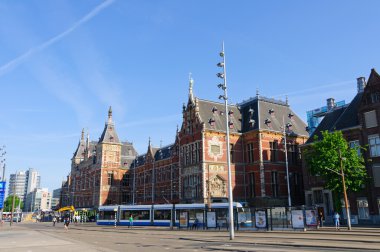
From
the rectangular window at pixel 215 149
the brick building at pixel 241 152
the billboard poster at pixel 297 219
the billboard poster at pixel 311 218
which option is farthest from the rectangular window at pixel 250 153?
the billboard poster at pixel 311 218

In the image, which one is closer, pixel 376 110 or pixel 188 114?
pixel 376 110

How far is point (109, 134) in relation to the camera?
293 ft

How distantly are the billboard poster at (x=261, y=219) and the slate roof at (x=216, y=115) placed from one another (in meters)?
20.2

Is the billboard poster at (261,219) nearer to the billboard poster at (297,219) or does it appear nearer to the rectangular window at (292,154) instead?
the billboard poster at (297,219)

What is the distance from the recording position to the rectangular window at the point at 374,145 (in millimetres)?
39438

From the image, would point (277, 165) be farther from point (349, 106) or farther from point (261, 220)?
point (261, 220)

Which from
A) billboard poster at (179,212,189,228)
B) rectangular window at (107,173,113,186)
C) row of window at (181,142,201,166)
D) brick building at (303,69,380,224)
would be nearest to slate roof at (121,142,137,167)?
rectangular window at (107,173,113,186)

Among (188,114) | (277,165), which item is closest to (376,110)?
(277,165)

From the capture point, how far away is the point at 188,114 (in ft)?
185

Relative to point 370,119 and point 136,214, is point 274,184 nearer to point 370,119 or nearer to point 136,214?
point 370,119

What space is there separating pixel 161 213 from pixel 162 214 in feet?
0.77

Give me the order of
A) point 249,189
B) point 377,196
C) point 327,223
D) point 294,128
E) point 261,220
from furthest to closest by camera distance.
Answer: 1. point 294,128
2. point 249,189
3. point 327,223
4. point 377,196
5. point 261,220

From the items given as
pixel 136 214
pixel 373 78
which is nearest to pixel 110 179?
pixel 136 214

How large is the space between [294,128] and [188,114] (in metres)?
17.7
